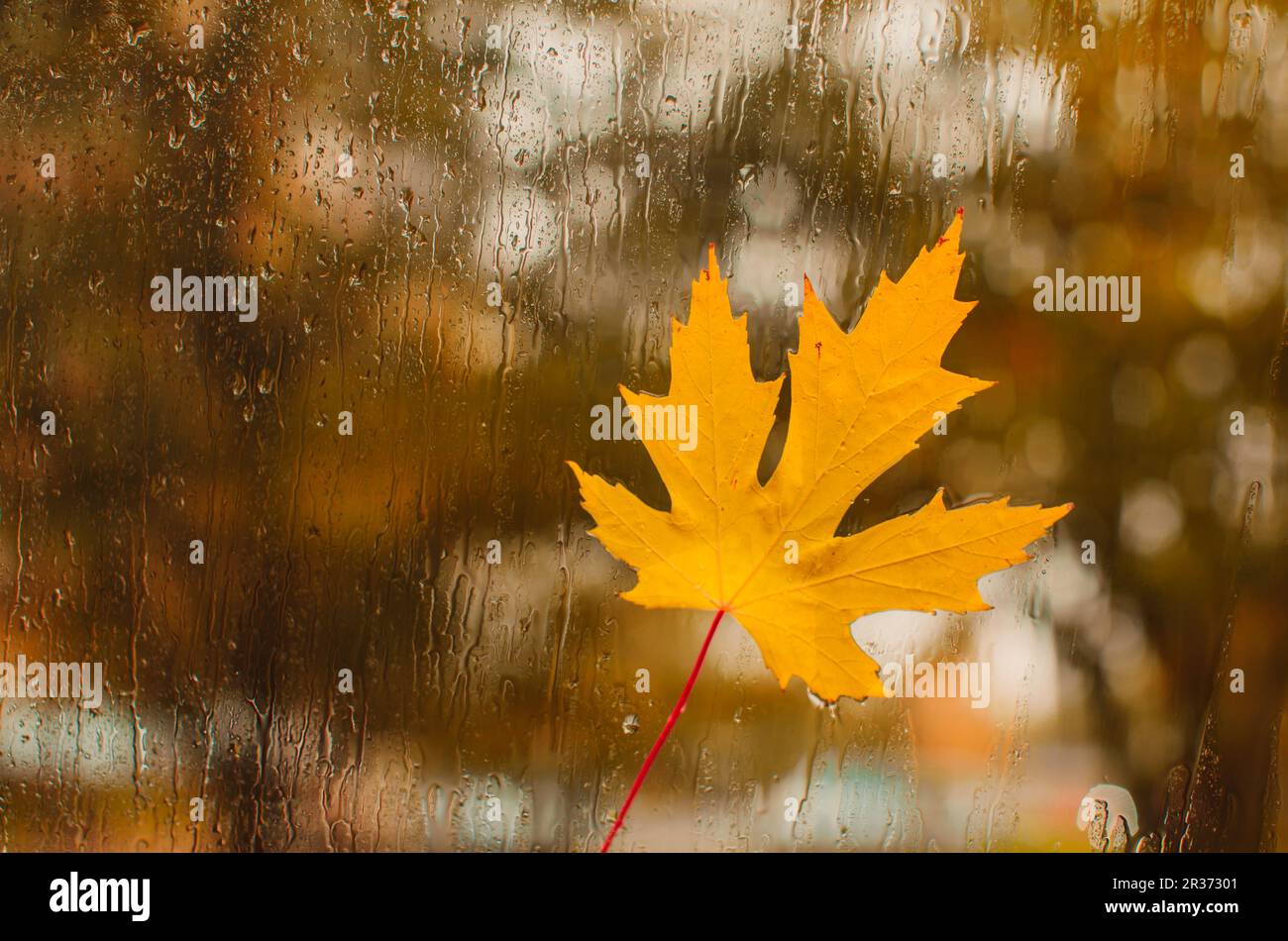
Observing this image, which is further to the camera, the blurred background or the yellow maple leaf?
the blurred background

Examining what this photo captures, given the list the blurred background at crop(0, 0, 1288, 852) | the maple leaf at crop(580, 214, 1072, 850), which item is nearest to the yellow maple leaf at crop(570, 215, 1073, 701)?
the maple leaf at crop(580, 214, 1072, 850)

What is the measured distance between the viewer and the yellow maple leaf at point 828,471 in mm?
342

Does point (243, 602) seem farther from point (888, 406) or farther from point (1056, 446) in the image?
point (1056, 446)

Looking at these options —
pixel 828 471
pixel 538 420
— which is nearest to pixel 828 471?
pixel 828 471

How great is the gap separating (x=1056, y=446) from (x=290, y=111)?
565 mm

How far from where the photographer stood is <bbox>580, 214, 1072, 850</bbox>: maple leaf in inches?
13.5

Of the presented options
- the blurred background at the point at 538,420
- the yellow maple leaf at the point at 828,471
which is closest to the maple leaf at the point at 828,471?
the yellow maple leaf at the point at 828,471

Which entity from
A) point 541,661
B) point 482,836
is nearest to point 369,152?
point 541,661

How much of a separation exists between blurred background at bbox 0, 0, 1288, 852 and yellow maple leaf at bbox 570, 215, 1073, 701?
106mm

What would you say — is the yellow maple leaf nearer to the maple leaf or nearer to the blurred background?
the maple leaf

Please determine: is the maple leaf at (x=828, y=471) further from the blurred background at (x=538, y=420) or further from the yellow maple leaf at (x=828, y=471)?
the blurred background at (x=538, y=420)

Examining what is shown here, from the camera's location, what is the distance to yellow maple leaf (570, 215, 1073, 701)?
0.34 meters

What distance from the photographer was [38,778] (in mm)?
472

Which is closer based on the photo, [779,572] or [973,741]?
[779,572]
